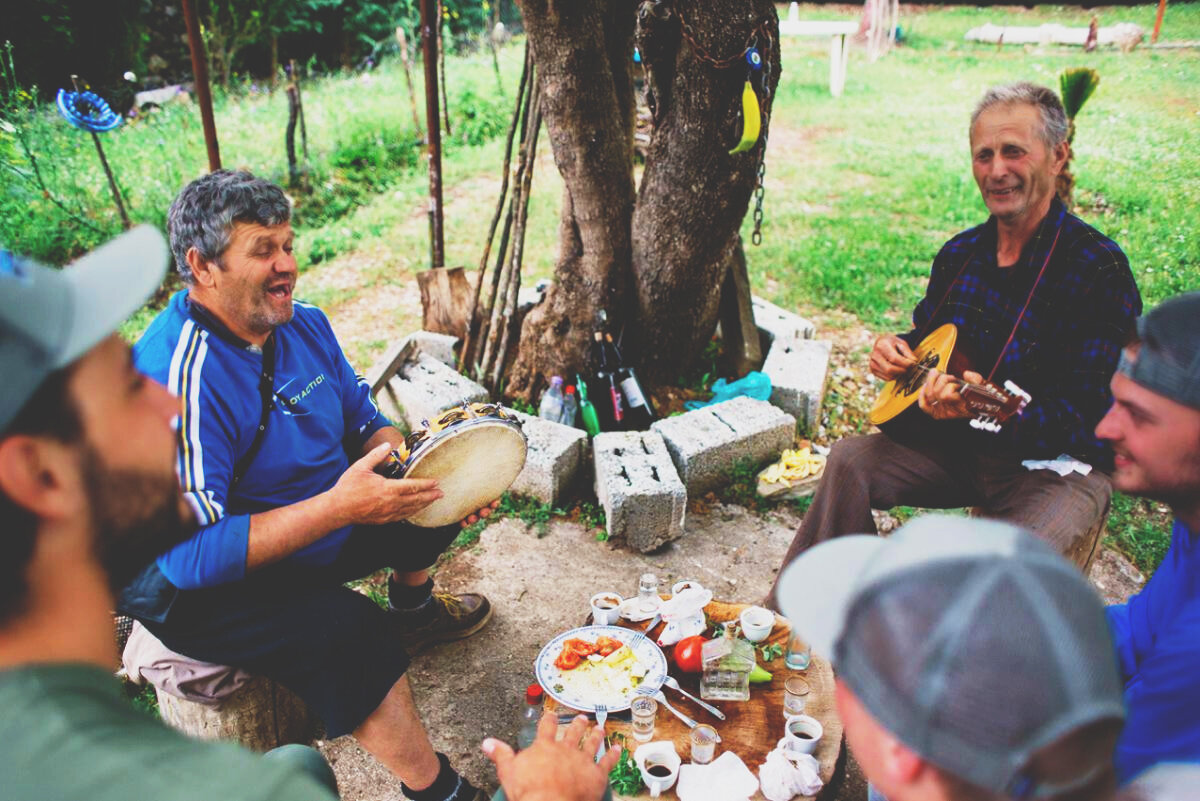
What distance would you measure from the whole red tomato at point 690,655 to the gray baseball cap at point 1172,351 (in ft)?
5.06

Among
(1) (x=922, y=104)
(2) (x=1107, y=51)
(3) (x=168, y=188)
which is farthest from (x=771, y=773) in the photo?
(2) (x=1107, y=51)

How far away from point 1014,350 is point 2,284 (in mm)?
3420

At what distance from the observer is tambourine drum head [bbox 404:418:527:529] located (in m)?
2.90

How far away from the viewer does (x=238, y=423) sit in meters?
2.69

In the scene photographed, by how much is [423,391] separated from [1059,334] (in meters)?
3.50

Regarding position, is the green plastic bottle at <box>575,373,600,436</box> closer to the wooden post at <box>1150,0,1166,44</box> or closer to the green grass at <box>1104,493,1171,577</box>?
the green grass at <box>1104,493,1171,577</box>

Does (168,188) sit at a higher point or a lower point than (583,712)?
higher

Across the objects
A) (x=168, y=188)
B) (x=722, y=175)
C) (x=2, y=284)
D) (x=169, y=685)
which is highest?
(x=2, y=284)

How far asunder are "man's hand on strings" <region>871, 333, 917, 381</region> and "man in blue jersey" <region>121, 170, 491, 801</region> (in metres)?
2.17

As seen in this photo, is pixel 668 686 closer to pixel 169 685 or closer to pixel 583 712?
pixel 583 712

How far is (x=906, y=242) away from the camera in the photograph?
7820 millimetres

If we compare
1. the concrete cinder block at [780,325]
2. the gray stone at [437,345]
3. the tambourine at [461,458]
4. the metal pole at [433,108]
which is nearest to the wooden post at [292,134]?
the metal pole at [433,108]

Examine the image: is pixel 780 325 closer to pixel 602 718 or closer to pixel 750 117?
pixel 750 117

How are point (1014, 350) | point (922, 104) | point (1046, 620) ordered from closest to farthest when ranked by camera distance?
point (1046, 620) → point (1014, 350) → point (922, 104)
